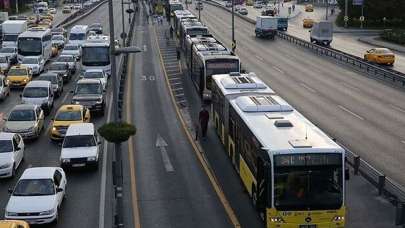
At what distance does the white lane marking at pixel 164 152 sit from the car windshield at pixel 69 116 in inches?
160

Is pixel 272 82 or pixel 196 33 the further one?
pixel 196 33

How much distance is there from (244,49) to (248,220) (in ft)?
182

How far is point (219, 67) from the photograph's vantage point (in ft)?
133

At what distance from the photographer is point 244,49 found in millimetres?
75625

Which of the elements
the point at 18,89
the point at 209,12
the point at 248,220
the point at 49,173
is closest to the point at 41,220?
the point at 49,173

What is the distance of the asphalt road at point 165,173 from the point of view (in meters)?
21.7

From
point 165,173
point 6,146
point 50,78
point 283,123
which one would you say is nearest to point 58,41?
point 50,78

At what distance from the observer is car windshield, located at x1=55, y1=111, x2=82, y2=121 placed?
108 feet

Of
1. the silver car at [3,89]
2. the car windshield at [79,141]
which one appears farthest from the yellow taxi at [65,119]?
the silver car at [3,89]

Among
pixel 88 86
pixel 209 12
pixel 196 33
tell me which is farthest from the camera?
pixel 209 12

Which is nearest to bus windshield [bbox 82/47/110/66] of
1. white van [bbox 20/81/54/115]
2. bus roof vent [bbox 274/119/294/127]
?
white van [bbox 20/81/54/115]

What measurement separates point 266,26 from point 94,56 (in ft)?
129

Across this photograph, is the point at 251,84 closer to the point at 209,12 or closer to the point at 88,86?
the point at 88,86

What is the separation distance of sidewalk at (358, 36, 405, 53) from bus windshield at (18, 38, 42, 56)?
39917 mm
